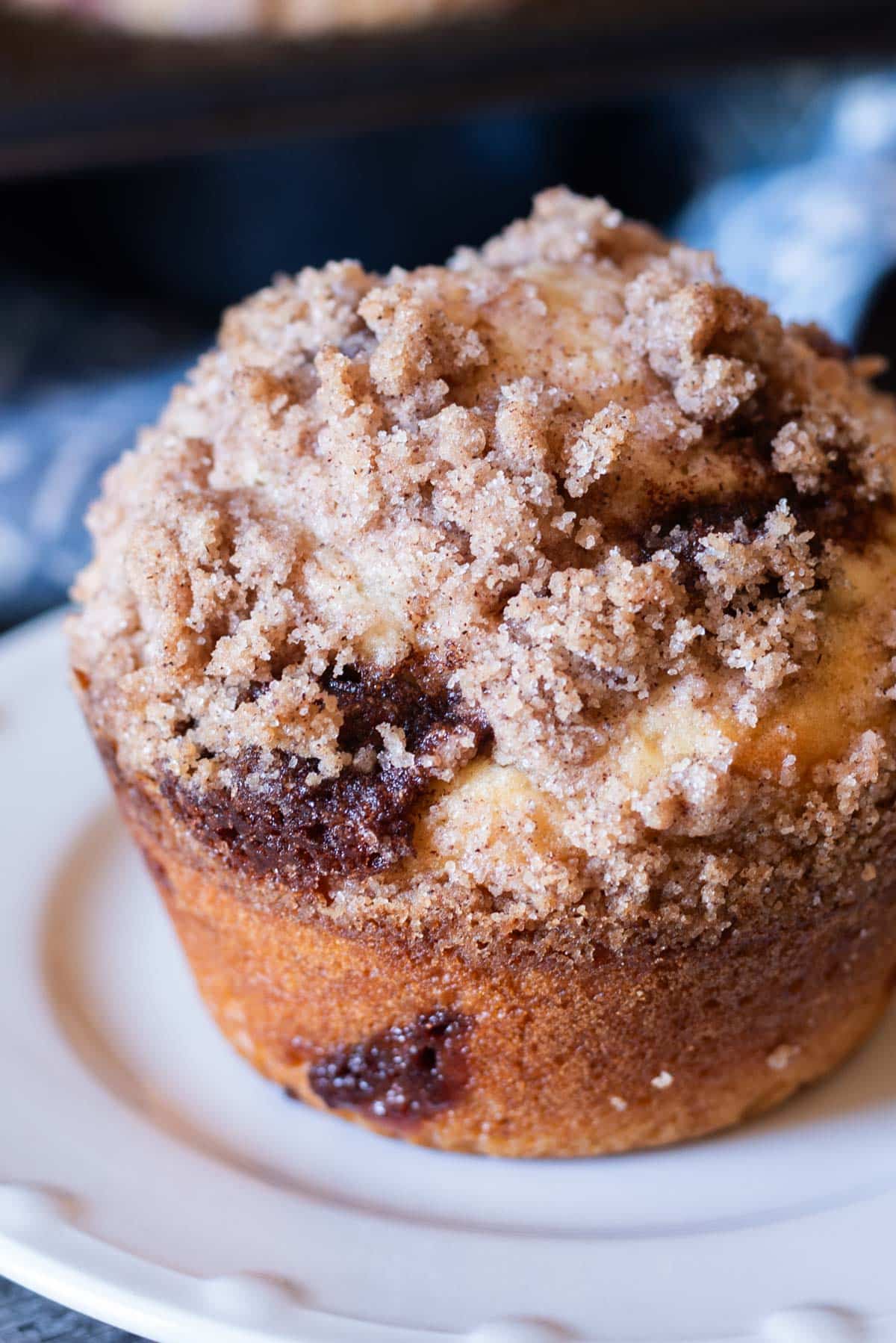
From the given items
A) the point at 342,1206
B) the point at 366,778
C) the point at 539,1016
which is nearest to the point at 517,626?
the point at 366,778

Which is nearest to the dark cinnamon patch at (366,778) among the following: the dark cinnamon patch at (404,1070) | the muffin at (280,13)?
the dark cinnamon patch at (404,1070)

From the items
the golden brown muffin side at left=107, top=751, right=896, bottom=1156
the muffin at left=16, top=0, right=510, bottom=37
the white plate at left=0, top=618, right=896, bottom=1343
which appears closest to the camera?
the white plate at left=0, top=618, right=896, bottom=1343

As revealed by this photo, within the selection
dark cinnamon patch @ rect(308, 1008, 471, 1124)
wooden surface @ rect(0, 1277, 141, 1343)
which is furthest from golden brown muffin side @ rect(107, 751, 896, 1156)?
wooden surface @ rect(0, 1277, 141, 1343)

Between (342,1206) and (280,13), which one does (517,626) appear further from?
(280,13)

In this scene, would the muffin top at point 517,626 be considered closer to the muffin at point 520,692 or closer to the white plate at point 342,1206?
the muffin at point 520,692

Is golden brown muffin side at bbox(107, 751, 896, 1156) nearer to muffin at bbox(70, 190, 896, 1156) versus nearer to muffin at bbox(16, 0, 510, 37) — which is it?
muffin at bbox(70, 190, 896, 1156)

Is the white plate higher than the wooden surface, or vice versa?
the white plate

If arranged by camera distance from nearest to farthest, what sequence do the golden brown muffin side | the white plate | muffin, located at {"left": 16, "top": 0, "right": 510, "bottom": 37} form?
1. the white plate
2. the golden brown muffin side
3. muffin, located at {"left": 16, "top": 0, "right": 510, "bottom": 37}

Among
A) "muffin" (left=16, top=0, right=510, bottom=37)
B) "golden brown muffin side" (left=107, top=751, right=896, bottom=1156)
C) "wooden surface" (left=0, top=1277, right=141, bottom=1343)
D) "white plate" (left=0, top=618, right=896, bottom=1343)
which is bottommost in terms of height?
"wooden surface" (left=0, top=1277, right=141, bottom=1343)

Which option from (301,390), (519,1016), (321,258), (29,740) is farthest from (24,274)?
(519,1016)
